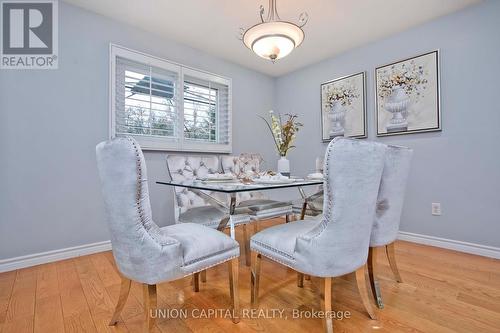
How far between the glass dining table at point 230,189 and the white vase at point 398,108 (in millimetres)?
1402

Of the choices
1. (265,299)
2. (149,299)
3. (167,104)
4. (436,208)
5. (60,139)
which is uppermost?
(167,104)

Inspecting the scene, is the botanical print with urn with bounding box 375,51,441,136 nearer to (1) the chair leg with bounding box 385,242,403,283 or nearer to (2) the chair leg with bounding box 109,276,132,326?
(1) the chair leg with bounding box 385,242,403,283

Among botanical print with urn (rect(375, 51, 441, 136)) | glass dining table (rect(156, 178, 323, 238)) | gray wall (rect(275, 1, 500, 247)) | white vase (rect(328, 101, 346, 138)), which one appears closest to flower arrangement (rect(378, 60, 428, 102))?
botanical print with urn (rect(375, 51, 441, 136))

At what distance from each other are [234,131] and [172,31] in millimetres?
1476

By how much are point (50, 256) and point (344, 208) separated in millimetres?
2535

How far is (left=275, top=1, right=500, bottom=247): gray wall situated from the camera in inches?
87.0

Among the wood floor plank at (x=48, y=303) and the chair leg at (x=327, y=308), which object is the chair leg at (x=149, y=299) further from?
the chair leg at (x=327, y=308)

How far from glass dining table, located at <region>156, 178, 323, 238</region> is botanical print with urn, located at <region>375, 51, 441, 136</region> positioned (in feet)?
4.70

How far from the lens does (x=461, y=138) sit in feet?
7.76

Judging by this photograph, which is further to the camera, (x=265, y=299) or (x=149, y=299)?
(x=265, y=299)

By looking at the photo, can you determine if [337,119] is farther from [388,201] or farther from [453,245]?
[388,201]

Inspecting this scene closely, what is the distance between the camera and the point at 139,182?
3.20 ft

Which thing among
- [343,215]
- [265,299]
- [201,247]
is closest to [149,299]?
[201,247]

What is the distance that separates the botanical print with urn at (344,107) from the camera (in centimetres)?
305
